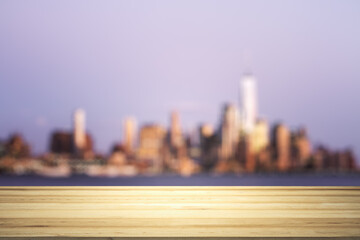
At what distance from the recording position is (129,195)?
845cm

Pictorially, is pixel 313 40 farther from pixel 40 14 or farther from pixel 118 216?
pixel 118 216

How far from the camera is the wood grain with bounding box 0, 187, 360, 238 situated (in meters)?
7.45

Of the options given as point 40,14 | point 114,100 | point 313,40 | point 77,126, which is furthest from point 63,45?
point 313,40

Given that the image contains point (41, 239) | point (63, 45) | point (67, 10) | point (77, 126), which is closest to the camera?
point (41, 239)

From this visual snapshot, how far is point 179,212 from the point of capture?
8.16m

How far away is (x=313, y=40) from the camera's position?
519 ft

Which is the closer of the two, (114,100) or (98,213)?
(98,213)

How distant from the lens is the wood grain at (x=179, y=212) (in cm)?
745

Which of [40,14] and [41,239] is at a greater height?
[40,14]

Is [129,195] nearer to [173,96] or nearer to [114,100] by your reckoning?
[114,100]

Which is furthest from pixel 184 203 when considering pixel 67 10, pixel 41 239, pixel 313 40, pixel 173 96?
pixel 173 96

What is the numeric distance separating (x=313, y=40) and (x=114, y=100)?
61.0 m

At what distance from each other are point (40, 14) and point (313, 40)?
78993mm

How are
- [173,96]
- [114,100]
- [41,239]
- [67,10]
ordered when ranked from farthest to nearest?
[173,96]
[114,100]
[67,10]
[41,239]
